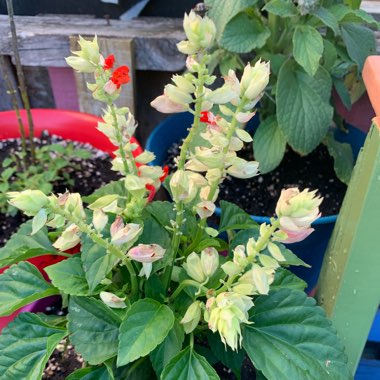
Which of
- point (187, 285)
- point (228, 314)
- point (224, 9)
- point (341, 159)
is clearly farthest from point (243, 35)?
point (228, 314)

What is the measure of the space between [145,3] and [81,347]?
92cm

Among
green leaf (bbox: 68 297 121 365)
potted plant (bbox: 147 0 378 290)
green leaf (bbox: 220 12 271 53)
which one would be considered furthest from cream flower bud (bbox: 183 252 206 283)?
green leaf (bbox: 220 12 271 53)

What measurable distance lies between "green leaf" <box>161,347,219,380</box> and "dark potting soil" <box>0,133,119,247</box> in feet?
1.76

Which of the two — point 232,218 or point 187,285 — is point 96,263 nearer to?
point 187,285

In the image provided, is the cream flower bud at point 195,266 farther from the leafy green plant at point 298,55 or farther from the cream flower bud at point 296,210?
the leafy green plant at point 298,55

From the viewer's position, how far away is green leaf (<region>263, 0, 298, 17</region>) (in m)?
0.86

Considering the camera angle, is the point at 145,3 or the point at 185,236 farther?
the point at 145,3

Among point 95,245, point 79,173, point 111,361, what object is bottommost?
point 79,173

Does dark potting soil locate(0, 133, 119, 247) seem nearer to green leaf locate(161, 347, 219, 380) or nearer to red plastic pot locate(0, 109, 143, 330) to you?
red plastic pot locate(0, 109, 143, 330)

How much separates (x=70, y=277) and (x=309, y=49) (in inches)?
21.3

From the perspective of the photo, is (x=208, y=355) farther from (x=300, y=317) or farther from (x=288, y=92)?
(x=288, y=92)

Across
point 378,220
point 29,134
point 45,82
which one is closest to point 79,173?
point 29,134

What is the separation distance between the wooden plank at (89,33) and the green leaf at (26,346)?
669mm

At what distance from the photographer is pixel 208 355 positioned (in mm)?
698
